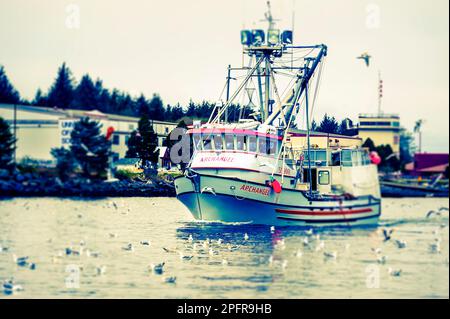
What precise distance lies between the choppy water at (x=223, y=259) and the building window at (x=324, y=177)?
2.16m

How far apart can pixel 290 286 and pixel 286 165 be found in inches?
501

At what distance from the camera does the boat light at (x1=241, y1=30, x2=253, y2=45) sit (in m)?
35.8

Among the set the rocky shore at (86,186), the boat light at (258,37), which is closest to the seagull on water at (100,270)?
the rocky shore at (86,186)

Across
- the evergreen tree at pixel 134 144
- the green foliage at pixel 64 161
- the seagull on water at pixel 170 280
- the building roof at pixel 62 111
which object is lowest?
the seagull on water at pixel 170 280

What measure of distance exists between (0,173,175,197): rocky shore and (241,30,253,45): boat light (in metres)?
6.46

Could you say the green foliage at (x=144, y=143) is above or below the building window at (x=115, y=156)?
above

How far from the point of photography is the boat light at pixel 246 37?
117 feet

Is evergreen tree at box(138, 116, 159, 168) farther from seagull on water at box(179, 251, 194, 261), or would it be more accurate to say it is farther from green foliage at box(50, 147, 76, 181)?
seagull on water at box(179, 251, 194, 261)

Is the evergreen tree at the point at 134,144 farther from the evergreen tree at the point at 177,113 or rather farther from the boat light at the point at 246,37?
the boat light at the point at 246,37

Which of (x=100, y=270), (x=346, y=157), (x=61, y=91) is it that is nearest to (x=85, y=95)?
(x=61, y=91)

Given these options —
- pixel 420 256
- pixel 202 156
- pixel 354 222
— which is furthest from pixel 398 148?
pixel 202 156

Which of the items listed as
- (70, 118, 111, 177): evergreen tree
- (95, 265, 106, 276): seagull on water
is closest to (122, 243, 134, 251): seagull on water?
(95, 265, 106, 276): seagull on water

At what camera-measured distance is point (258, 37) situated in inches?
1439

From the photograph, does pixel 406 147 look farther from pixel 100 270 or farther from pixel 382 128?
pixel 100 270
